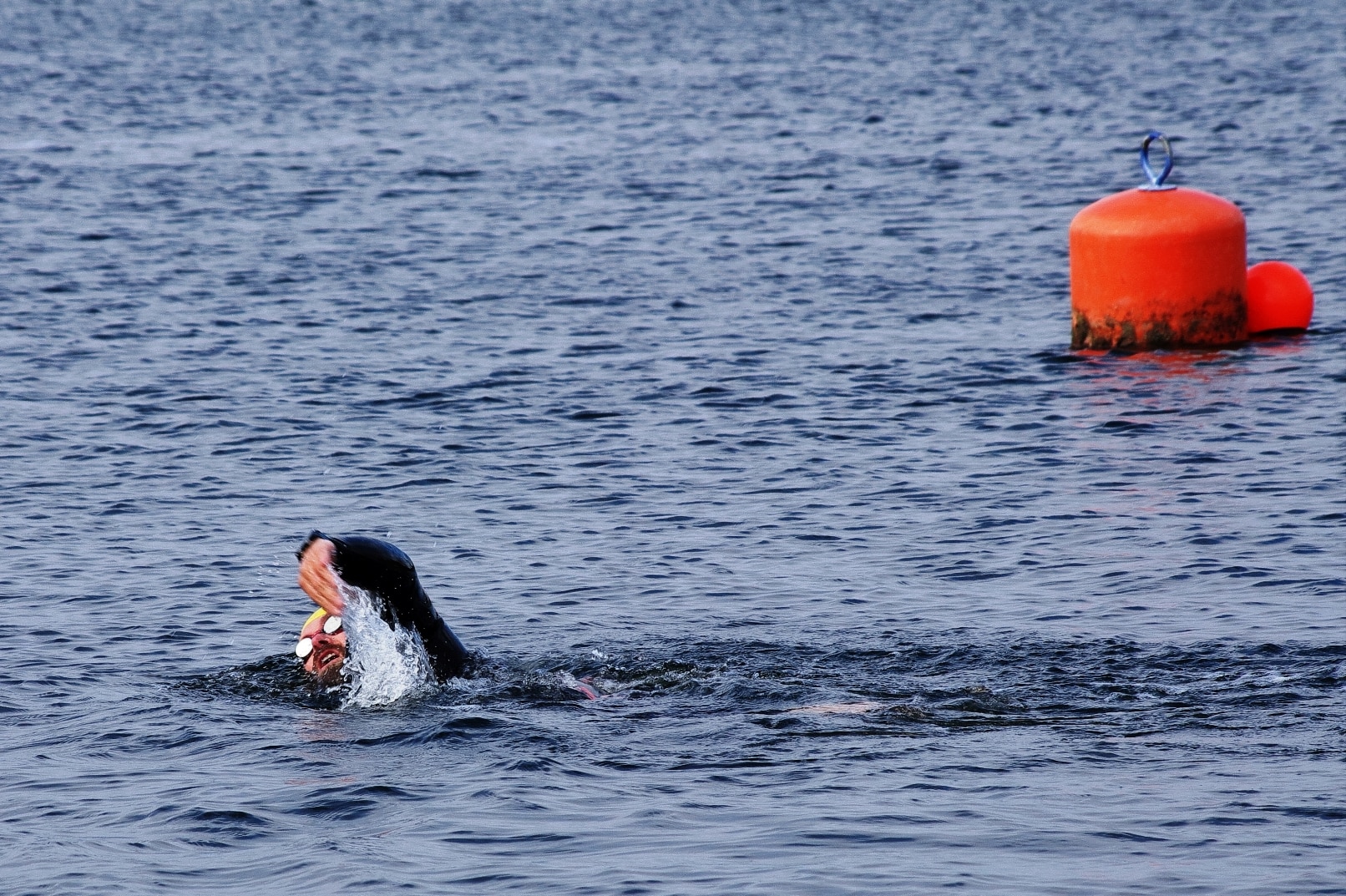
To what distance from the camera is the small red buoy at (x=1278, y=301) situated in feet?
65.4

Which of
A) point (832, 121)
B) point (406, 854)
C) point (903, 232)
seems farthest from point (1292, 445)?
point (832, 121)

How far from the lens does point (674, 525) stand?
14.4 m

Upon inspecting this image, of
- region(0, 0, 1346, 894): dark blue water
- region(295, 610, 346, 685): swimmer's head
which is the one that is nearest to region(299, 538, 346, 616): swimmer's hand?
region(295, 610, 346, 685): swimmer's head

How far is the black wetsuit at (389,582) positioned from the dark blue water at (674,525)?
A: 41 cm

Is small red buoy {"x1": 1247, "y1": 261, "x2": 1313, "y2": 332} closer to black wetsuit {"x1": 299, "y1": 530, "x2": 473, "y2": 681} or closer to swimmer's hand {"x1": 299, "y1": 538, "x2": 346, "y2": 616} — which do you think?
black wetsuit {"x1": 299, "y1": 530, "x2": 473, "y2": 681}

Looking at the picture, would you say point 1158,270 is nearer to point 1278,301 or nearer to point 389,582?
point 1278,301

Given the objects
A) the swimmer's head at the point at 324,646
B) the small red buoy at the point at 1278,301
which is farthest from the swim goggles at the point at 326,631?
the small red buoy at the point at 1278,301

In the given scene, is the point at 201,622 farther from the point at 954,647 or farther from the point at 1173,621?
the point at 1173,621

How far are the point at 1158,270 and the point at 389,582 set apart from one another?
11.1 m

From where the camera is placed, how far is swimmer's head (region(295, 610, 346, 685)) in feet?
34.9

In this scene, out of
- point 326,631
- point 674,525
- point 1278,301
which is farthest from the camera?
point 1278,301

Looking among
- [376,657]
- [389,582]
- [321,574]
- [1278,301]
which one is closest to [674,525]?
[376,657]

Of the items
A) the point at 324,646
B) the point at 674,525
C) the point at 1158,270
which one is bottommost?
the point at 674,525

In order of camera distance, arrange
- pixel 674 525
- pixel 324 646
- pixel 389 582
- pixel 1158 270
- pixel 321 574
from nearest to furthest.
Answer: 1. pixel 321 574
2. pixel 389 582
3. pixel 324 646
4. pixel 674 525
5. pixel 1158 270
